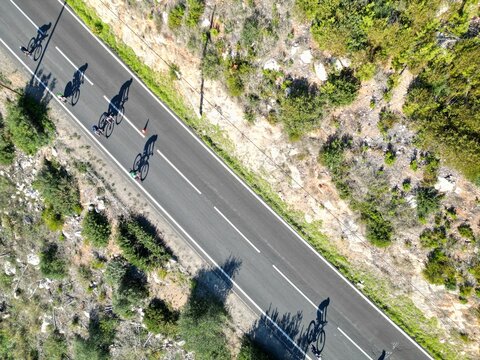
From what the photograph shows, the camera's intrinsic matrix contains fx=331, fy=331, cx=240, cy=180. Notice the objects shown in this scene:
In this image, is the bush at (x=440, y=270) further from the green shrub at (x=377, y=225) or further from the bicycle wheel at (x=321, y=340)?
the bicycle wheel at (x=321, y=340)

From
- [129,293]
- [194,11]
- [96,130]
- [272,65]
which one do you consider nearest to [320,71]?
[272,65]

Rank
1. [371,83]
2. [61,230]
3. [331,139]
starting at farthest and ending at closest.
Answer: [61,230] → [331,139] → [371,83]

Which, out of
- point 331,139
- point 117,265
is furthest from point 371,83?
point 117,265

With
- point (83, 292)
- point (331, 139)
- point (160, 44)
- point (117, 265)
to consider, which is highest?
point (160, 44)

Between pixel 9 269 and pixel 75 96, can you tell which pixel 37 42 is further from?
pixel 9 269

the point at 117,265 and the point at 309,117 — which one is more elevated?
the point at 309,117

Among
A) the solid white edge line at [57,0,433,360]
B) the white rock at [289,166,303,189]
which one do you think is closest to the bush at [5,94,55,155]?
the solid white edge line at [57,0,433,360]

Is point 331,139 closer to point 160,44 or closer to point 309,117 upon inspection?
point 309,117

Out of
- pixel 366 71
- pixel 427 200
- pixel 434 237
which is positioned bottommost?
pixel 434 237
